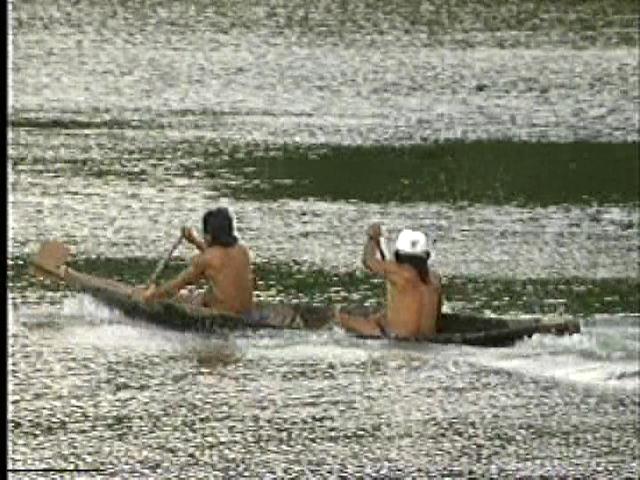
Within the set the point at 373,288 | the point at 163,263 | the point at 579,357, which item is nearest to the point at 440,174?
the point at 373,288

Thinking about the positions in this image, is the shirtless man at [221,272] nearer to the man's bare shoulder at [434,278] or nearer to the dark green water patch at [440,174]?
the man's bare shoulder at [434,278]

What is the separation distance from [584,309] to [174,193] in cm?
254

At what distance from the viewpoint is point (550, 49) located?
15312 millimetres

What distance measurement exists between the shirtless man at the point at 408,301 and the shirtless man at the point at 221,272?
1.66 feet

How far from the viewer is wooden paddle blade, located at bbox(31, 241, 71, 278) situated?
34.4 ft

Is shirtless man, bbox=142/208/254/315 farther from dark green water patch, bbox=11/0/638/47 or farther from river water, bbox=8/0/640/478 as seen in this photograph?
dark green water patch, bbox=11/0/638/47

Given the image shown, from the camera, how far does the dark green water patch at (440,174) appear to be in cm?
1215

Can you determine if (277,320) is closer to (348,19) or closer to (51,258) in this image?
(51,258)

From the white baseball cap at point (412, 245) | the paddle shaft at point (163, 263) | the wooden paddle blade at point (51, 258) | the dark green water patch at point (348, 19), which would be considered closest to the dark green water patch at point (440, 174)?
the paddle shaft at point (163, 263)

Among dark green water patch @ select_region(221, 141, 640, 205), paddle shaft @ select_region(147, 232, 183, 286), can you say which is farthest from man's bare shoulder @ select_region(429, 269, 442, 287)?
dark green water patch @ select_region(221, 141, 640, 205)

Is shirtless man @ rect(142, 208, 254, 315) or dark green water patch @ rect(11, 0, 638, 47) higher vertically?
dark green water patch @ rect(11, 0, 638, 47)

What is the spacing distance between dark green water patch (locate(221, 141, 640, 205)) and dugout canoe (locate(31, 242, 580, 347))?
173cm

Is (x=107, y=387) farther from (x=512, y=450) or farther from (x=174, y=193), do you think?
(x=174, y=193)

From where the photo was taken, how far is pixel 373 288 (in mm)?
10750
